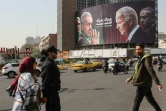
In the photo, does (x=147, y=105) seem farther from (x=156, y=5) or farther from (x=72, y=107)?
(x=156, y=5)

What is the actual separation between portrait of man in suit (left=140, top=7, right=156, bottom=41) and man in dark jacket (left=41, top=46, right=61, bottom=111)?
286ft

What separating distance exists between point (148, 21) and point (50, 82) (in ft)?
288

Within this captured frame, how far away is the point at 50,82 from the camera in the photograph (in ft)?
16.4

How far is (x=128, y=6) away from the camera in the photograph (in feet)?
308

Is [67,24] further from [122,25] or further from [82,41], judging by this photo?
[122,25]

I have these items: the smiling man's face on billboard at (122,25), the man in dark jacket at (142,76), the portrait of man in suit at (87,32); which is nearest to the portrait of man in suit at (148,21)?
the smiling man's face on billboard at (122,25)

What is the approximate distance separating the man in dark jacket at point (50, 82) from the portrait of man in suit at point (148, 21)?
3438 inches

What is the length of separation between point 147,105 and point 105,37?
92769 mm

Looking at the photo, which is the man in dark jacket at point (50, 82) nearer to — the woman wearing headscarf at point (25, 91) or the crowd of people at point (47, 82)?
the crowd of people at point (47, 82)

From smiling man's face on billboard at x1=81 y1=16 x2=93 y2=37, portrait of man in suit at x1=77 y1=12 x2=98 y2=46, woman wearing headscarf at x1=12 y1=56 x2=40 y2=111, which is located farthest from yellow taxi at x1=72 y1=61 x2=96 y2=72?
smiling man's face on billboard at x1=81 y1=16 x2=93 y2=37

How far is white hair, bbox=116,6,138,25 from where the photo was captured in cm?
9151

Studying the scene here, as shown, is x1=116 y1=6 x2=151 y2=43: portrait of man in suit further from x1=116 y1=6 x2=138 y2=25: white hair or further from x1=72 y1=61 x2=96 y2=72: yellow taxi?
x1=72 y1=61 x2=96 y2=72: yellow taxi

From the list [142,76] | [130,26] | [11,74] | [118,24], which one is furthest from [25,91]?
[118,24]

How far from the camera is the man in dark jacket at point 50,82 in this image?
498cm
